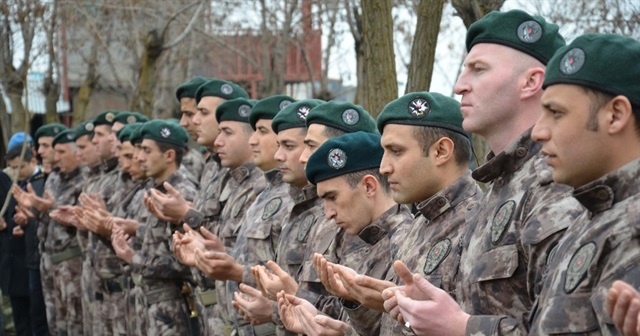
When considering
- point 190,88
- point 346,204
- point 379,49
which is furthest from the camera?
point 190,88

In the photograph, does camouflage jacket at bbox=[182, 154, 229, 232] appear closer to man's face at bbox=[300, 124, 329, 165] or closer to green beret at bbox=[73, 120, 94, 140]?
man's face at bbox=[300, 124, 329, 165]

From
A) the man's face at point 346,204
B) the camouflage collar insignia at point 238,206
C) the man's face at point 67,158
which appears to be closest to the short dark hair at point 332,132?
the man's face at point 346,204

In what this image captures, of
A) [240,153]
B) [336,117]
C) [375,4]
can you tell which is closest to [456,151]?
[336,117]

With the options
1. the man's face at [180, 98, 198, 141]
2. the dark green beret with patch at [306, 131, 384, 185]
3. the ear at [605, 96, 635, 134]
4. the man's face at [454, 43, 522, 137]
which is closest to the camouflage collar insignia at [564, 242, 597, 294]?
the ear at [605, 96, 635, 134]

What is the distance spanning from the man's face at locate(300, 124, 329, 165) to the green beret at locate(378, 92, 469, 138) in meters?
1.38

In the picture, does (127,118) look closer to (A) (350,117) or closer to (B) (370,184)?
(A) (350,117)

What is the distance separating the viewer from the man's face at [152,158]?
10.1m

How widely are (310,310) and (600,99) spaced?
2313 mm

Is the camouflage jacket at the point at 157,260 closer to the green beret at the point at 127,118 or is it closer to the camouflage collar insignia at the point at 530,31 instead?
the green beret at the point at 127,118

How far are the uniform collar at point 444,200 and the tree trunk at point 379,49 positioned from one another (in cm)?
309

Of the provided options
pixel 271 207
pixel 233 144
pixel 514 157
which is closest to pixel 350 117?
→ pixel 271 207

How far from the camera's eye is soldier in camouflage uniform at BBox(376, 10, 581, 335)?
3.90 meters

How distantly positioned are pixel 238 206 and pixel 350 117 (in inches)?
76.0

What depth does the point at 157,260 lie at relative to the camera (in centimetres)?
934
